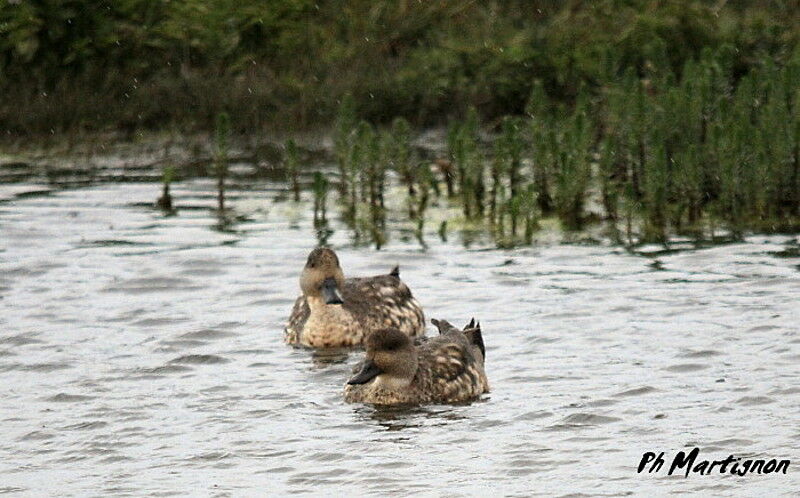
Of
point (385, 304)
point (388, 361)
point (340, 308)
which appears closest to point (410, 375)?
point (388, 361)

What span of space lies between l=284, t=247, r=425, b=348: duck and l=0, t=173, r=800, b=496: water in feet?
0.85

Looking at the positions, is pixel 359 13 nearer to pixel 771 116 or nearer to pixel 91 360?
pixel 771 116

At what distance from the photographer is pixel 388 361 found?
393 inches

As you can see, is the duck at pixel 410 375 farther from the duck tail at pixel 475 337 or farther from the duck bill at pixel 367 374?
the duck tail at pixel 475 337

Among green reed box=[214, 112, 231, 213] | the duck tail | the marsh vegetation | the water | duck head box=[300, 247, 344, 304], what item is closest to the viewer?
the water

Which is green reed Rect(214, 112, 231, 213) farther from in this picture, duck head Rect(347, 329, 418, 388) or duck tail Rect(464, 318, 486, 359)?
duck head Rect(347, 329, 418, 388)

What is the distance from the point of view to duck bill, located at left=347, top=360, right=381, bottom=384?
9953 millimetres

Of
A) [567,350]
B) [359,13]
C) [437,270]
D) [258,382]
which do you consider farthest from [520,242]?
[359,13]

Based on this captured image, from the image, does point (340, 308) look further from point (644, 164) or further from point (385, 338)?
point (644, 164)

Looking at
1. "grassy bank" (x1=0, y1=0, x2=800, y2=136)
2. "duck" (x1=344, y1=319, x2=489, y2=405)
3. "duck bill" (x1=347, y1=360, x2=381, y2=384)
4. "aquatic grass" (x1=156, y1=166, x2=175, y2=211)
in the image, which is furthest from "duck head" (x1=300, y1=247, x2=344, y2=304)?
"grassy bank" (x1=0, y1=0, x2=800, y2=136)

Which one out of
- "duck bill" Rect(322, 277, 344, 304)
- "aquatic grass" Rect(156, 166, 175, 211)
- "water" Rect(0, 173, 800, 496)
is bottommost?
"water" Rect(0, 173, 800, 496)

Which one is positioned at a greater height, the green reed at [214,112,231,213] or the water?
the green reed at [214,112,231,213]

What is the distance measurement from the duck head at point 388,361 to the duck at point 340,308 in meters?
1.37

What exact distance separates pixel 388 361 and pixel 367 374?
0.48 ft
